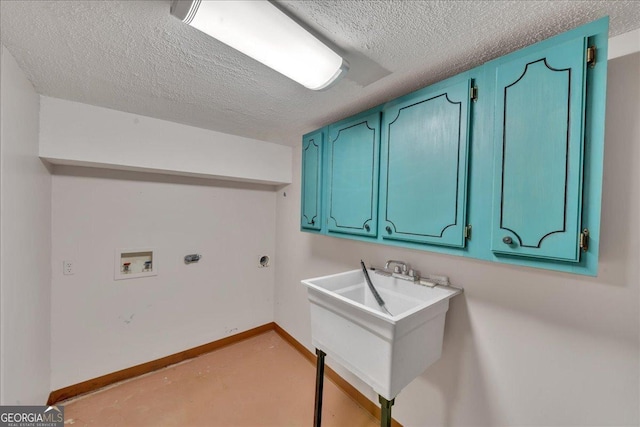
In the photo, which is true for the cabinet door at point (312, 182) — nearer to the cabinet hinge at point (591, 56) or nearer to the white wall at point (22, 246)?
the cabinet hinge at point (591, 56)

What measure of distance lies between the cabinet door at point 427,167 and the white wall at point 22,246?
5.81 feet

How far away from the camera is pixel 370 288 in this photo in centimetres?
150

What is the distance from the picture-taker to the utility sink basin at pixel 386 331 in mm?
1004

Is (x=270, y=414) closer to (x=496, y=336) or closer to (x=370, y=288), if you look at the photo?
(x=370, y=288)

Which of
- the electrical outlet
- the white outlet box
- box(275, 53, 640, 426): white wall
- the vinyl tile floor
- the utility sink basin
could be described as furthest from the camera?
the white outlet box

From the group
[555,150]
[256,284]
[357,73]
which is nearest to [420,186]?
[555,150]

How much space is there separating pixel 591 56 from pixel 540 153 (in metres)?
0.31

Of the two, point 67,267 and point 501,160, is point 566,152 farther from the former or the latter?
point 67,267

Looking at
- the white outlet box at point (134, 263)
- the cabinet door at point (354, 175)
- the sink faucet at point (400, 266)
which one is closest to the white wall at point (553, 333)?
the sink faucet at point (400, 266)

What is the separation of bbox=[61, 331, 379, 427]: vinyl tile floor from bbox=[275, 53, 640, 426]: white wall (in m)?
0.68

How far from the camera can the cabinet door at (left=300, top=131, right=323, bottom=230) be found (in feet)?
6.01

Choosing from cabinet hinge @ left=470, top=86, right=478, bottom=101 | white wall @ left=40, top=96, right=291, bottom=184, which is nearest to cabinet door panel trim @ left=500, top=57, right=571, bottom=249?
cabinet hinge @ left=470, top=86, right=478, bottom=101

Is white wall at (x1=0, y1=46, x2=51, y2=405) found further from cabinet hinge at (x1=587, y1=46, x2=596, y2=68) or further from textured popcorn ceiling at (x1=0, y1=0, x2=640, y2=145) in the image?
cabinet hinge at (x1=587, y1=46, x2=596, y2=68)

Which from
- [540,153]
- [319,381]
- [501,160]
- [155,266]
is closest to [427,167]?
[501,160]
